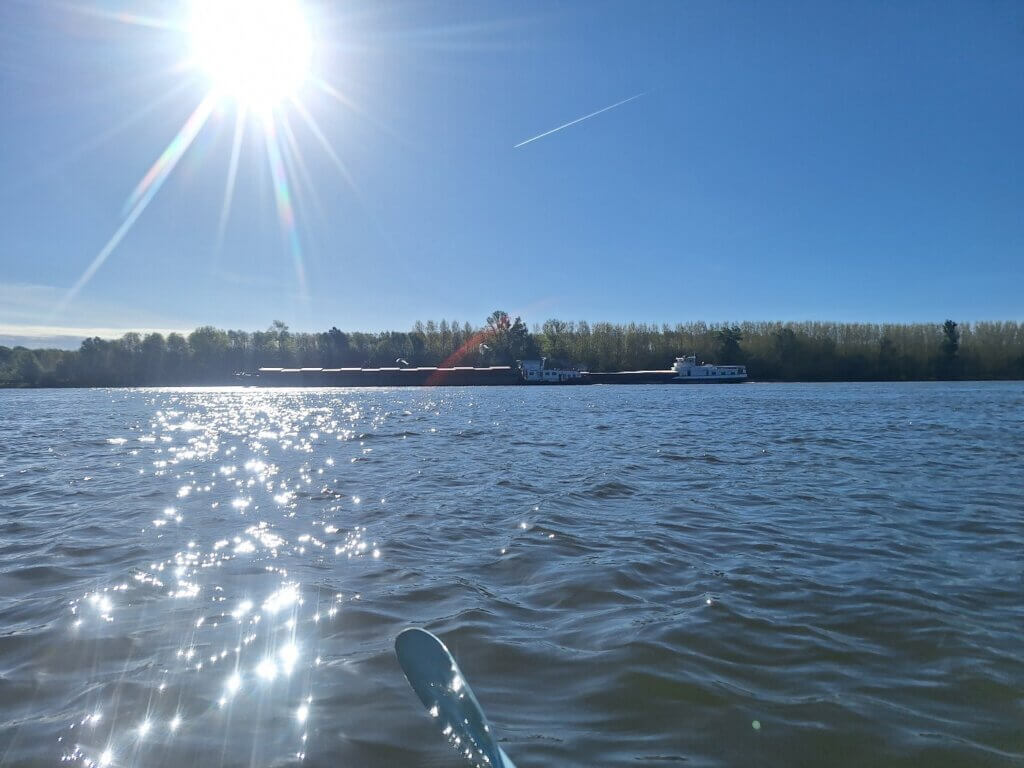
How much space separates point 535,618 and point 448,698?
161cm

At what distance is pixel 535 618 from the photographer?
478 cm

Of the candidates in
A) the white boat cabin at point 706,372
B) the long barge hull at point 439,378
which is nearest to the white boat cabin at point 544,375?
the long barge hull at point 439,378

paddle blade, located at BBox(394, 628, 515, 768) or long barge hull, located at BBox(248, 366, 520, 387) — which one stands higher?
paddle blade, located at BBox(394, 628, 515, 768)

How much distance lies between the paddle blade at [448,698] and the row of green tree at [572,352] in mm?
116959

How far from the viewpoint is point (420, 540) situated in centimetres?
713

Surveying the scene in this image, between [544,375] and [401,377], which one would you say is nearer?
[401,377]

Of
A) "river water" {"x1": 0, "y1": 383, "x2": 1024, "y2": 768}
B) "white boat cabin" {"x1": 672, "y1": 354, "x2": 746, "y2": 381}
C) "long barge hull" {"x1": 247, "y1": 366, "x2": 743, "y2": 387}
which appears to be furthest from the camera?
"white boat cabin" {"x1": 672, "y1": 354, "x2": 746, "y2": 381}

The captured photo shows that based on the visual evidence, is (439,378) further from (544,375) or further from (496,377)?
(544,375)

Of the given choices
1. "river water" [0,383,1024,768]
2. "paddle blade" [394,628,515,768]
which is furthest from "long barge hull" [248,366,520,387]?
"paddle blade" [394,628,515,768]

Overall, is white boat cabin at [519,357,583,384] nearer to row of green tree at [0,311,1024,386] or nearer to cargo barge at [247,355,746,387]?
cargo barge at [247,355,746,387]

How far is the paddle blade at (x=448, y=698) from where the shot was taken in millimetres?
2912

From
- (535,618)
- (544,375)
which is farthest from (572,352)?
(535,618)

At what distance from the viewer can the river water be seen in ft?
10.5

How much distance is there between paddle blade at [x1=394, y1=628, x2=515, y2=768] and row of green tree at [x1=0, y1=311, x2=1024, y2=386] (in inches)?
4605
